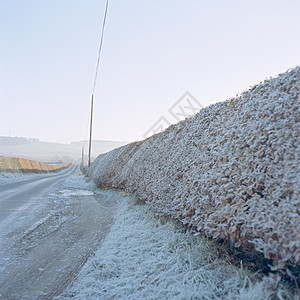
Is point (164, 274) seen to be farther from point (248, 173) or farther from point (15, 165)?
point (15, 165)

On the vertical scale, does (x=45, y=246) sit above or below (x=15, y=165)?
below

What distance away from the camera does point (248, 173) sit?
7.72 feet

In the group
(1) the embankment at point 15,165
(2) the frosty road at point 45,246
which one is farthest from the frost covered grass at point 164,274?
(1) the embankment at point 15,165

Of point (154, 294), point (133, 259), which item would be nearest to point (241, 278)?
point (154, 294)

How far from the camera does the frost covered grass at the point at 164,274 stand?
199cm

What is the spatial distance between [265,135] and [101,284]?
2.43 meters

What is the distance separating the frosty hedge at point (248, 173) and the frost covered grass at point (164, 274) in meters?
0.27

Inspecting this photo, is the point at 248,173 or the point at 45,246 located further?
the point at 45,246

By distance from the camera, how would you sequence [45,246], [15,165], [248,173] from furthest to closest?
[15,165]
[45,246]
[248,173]

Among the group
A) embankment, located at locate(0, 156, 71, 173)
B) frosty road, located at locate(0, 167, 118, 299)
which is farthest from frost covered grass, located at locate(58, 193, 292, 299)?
embankment, located at locate(0, 156, 71, 173)

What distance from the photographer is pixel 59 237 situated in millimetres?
3994

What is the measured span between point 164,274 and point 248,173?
1.45m

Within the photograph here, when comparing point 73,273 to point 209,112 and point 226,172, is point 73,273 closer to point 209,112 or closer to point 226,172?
point 226,172

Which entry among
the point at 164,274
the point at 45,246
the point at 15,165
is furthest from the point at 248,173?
the point at 15,165
